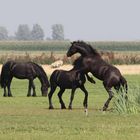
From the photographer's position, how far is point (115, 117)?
19609mm

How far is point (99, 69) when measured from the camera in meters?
22.7

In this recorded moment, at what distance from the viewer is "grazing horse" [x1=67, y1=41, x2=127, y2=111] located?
73.8 ft

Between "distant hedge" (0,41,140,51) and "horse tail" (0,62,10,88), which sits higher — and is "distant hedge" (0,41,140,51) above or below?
below

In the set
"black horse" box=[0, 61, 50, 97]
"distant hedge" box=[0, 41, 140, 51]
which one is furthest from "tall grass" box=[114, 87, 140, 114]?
"distant hedge" box=[0, 41, 140, 51]

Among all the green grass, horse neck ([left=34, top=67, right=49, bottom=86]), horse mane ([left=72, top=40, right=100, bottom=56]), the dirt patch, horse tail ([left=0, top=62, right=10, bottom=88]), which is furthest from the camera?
the dirt patch

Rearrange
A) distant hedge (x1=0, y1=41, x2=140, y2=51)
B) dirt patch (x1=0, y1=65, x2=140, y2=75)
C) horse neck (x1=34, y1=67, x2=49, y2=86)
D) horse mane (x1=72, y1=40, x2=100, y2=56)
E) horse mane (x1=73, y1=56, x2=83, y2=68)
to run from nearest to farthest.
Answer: horse mane (x1=72, y1=40, x2=100, y2=56) < horse mane (x1=73, y1=56, x2=83, y2=68) < horse neck (x1=34, y1=67, x2=49, y2=86) < dirt patch (x1=0, y1=65, x2=140, y2=75) < distant hedge (x1=0, y1=41, x2=140, y2=51)

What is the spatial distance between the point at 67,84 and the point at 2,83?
7.91 meters

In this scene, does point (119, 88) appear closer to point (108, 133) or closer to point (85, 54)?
point (85, 54)

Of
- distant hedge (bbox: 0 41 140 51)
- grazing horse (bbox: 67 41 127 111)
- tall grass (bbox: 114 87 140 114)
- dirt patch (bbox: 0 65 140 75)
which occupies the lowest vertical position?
distant hedge (bbox: 0 41 140 51)

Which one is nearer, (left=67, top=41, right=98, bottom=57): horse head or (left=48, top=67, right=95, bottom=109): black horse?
(left=67, top=41, right=98, bottom=57): horse head

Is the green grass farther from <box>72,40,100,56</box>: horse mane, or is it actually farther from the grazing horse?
<box>72,40,100,56</box>: horse mane

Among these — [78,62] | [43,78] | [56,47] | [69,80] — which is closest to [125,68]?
[43,78]

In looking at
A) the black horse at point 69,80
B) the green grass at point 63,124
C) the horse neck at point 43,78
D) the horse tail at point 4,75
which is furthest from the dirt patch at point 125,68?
the black horse at point 69,80

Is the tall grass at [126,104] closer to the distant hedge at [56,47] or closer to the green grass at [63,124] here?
the green grass at [63,124]
